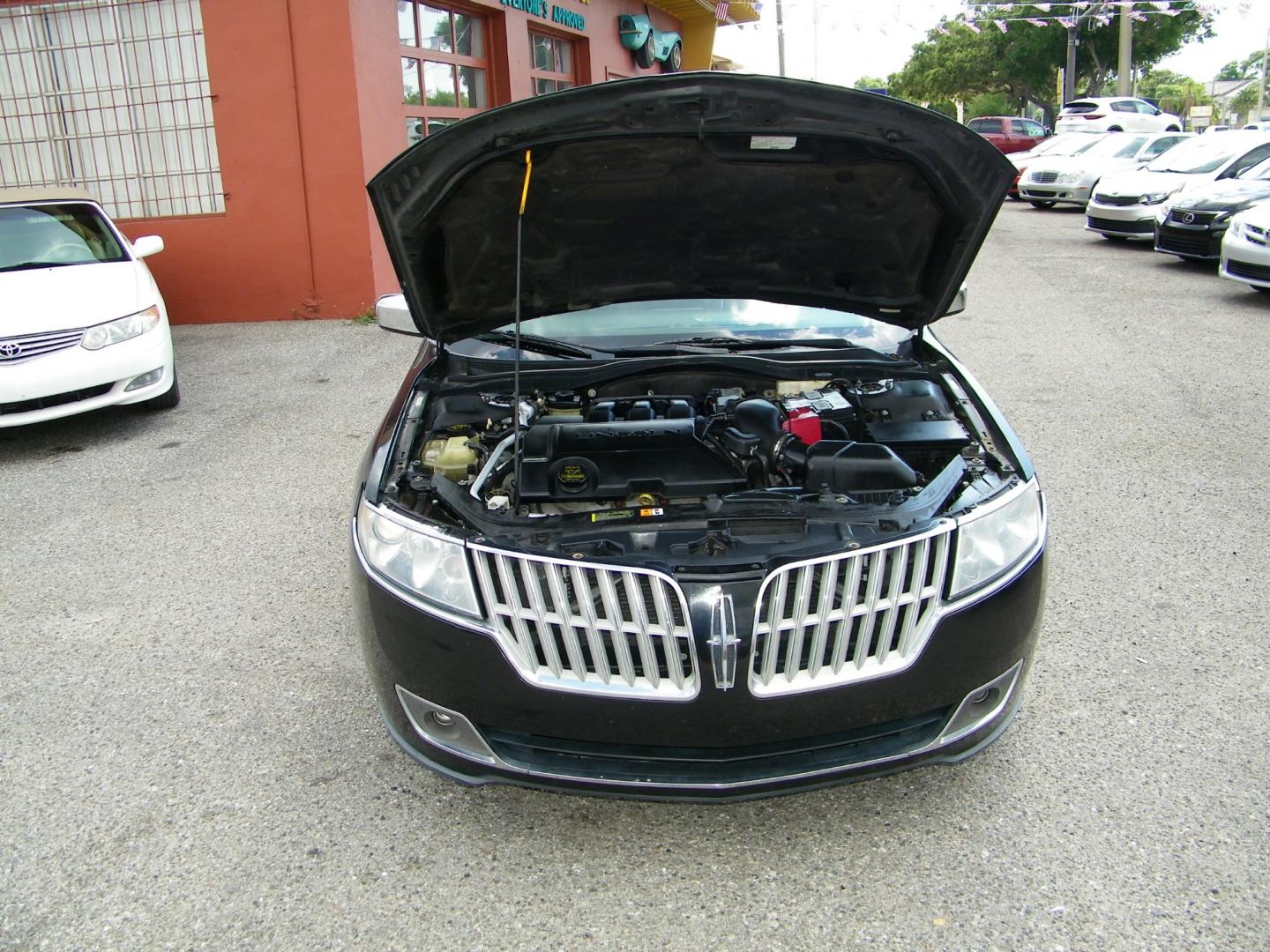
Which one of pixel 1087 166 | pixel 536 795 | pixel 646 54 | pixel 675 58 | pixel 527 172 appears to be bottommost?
pixel 536 795

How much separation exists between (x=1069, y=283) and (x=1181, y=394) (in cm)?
463

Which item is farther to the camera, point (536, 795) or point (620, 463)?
point (620, 463)

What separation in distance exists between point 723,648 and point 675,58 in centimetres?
1820

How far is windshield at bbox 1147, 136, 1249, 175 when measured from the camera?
1302cm

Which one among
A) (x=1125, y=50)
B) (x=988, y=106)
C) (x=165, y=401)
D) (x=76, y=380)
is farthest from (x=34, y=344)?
(x=988, y=106)

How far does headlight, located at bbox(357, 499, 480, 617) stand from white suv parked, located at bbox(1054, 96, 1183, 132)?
2434 cm

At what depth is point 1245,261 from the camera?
30.2ft

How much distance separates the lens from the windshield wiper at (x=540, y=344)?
3.57 meters

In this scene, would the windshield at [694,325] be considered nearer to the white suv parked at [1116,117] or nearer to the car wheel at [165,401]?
the car wheel at [165,401]

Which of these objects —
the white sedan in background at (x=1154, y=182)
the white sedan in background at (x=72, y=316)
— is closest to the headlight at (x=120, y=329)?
the white sedan in background at (x=72, y=316)

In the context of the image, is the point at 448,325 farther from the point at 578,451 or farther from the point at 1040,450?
the point at 1040,450

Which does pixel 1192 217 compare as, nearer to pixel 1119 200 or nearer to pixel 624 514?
pixel 1119 200

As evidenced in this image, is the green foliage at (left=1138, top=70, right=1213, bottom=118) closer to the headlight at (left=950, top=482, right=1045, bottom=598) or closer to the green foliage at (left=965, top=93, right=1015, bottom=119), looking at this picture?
the green foliage at (left=965, top=93, right=1015, bottom=119)

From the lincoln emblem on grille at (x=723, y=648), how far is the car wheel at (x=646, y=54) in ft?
51.3
